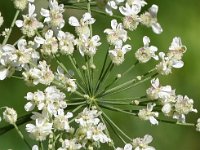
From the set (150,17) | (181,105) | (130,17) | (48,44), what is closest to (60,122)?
(48,44)

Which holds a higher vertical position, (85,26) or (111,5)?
(111,5)

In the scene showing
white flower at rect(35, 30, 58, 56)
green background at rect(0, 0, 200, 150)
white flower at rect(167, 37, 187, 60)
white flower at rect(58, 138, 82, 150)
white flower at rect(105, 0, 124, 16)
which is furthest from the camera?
green background at rect(0, 0, 200, 150)

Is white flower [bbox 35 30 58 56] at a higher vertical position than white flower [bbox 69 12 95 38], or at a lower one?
lower

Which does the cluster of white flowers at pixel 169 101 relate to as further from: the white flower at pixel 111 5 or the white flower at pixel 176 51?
the white flower at pixel 111 5

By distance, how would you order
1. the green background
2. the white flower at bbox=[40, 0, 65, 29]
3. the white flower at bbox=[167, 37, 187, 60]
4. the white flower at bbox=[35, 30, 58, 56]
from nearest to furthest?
the white flower at bbox=[35, 30, 58, 56]
the white flower at bbox=[40, 0, 65, 29]
the white flower at bbox=[167, 37, 187, 60]
the green background

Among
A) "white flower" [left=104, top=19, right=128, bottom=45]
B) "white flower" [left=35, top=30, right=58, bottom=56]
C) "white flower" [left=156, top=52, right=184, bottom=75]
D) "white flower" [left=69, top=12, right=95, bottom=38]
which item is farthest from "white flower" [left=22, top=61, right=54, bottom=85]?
"white flower" [left=156, top=52, right=184, bottom=75]

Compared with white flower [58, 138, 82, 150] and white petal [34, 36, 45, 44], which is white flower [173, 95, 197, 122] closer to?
white flower [58, 138, 82, 150]

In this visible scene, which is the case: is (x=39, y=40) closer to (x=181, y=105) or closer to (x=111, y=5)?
(x=111, y=5)
